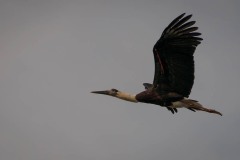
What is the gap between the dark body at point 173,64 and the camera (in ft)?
174

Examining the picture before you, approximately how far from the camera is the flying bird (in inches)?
2085

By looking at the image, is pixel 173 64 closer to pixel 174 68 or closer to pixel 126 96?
pixel 174 68

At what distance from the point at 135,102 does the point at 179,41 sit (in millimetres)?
4151

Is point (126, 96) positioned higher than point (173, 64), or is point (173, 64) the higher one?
point (173, 64)

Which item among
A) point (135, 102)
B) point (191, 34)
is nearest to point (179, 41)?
point (191, 34)

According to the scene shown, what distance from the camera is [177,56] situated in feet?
175

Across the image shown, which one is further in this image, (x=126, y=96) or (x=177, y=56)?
(x=126, y=96)

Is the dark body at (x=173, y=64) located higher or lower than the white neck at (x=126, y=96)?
higher

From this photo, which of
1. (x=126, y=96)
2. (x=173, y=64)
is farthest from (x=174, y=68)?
(x=126, y=96)

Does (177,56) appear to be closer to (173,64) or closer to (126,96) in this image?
(173,64)

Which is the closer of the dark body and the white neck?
the dark body

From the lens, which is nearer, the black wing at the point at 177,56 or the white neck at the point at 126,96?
the black wing at the point at 177,56

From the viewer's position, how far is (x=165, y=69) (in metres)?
53.9

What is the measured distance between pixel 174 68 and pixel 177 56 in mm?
650
